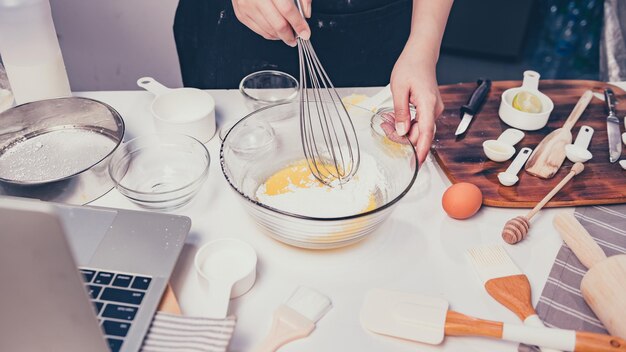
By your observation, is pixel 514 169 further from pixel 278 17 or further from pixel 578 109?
pixel 278 17

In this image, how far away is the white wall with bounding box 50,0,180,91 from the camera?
1.75 meters

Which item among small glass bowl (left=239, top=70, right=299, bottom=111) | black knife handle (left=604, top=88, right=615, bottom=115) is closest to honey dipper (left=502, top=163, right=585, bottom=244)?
black knife handle (left=604, top=88, right=615, bottom=115)

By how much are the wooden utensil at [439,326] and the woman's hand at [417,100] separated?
9.9 inches

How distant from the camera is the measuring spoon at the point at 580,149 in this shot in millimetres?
943

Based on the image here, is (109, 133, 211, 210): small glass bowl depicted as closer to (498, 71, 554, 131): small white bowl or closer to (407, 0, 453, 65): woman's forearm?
(407, 0, 453, 65): woman's forearm

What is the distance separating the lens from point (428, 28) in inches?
38.9

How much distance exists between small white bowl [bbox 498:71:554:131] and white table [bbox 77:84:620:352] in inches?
8.4

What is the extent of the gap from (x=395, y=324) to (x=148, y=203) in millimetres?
421

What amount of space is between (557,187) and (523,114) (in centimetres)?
19

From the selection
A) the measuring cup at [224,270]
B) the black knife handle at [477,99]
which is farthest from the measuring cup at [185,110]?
the black knife handle at [477,99]

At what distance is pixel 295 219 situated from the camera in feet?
2.31

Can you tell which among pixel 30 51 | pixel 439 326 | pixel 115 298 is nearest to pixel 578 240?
pixel 439 326

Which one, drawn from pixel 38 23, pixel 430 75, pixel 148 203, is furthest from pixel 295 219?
pixel 38 23

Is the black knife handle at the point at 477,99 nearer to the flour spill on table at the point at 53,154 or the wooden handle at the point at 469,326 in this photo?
the wooden handle at the point at 469,326
